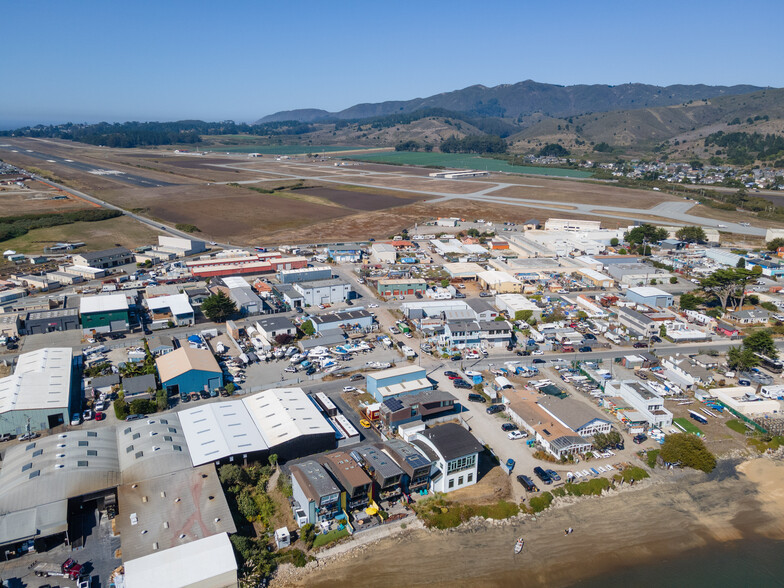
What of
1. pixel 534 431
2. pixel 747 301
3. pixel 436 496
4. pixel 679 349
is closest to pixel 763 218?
pixel 747 301

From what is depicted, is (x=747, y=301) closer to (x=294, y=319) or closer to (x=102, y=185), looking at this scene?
(x=294, y=319)

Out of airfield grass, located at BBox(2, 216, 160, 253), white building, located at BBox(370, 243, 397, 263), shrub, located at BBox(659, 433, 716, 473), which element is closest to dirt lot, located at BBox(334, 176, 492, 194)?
white building, located at BBox(370, 243, 397, 263)

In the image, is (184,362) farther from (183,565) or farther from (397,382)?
(183,565)

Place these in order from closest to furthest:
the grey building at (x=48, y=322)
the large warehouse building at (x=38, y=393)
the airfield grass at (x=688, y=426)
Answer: the large warehouse building at (x=38, y=393)
the airfield grass at (x=688, y=426)
the grey building at (x=48, y=322)

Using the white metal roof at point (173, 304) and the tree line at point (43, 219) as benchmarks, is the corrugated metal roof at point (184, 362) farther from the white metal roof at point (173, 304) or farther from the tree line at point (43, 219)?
the tree line at point (43, 219)

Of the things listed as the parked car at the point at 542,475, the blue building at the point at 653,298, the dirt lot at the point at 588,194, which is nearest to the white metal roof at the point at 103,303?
the parked car at the point at 542,475

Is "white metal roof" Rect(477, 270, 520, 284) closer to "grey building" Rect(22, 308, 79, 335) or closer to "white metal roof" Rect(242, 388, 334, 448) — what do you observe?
"white metal roof" Rect(242, 388, 334, 448)

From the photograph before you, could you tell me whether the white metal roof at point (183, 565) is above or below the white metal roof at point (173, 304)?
below
